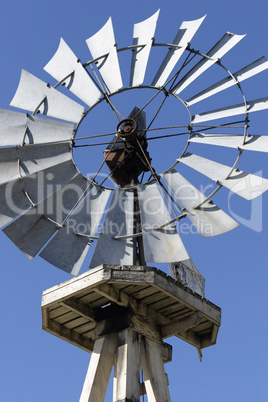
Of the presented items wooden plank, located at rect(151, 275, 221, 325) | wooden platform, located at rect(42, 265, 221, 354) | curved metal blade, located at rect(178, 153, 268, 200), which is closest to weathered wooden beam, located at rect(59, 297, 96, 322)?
wooden platform, located at rect(42, 265, 221, 354)

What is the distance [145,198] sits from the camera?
30.5 ft

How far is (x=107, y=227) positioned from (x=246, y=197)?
194 centimetres

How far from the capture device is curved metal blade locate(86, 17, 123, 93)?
397 inches

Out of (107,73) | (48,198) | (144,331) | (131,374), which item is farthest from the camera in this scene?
(107,73)

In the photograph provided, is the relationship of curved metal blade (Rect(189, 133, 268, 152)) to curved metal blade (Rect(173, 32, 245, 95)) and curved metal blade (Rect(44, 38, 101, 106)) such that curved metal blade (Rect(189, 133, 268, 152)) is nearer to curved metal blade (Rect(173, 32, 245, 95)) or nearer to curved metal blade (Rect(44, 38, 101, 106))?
curved metal blade (Rect(173, 32, 245, 95))

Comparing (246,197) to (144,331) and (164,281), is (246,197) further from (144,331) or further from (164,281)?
(144,331)

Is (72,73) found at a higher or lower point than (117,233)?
higher

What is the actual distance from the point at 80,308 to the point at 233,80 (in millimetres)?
3880

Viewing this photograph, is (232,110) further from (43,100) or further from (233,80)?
(43,100)

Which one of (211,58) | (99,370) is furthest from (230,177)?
(99,370)

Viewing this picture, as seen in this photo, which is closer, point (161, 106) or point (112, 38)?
point (161, 106)

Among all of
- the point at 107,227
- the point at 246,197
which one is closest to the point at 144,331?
the point at 107,227

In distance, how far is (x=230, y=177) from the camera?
8711 millimetres

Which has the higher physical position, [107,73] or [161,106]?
[107,73]
